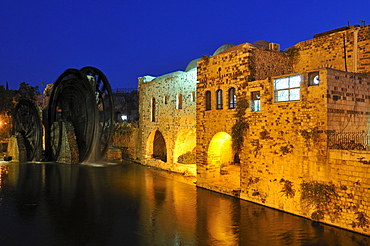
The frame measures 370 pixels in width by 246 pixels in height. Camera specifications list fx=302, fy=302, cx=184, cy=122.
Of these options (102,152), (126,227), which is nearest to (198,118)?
(126,227)

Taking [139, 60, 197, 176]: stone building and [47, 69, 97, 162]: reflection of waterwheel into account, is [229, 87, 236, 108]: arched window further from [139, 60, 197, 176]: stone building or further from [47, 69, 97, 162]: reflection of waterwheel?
[47, 69, 97, 162]: reflection of waterwheel

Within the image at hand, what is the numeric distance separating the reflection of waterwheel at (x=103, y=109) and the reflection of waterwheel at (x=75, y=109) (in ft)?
2.30

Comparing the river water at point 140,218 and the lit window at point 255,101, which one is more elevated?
the lit window at point 255,101

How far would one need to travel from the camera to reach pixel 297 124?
8914 mm

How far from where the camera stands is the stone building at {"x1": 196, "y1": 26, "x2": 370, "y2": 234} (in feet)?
25.5

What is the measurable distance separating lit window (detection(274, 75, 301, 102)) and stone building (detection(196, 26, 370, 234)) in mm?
31

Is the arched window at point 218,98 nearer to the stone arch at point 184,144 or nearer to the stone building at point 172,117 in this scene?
the stone building at point 172,117

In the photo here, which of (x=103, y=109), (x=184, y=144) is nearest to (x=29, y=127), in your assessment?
(x=103, y=109)

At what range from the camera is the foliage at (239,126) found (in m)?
10.7

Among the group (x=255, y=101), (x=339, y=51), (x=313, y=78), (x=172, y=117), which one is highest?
(x=339, y=51)

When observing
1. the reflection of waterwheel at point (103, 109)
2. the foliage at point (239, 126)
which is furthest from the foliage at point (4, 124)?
the foliage at point (239, 126)

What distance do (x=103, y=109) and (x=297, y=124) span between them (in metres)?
15.4

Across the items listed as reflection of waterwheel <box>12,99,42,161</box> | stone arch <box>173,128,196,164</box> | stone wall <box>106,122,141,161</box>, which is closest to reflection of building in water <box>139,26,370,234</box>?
stone arch <box>173,128,196,164</box>

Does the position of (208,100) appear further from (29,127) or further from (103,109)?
(29,127)
